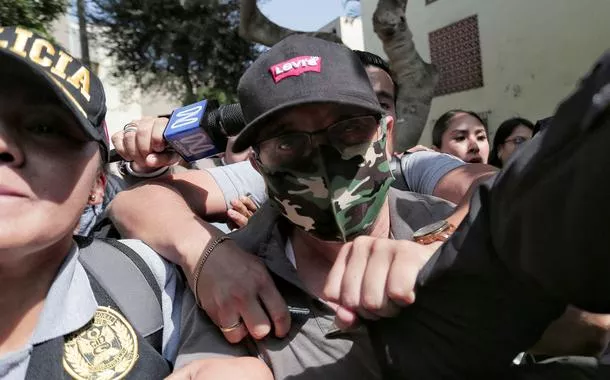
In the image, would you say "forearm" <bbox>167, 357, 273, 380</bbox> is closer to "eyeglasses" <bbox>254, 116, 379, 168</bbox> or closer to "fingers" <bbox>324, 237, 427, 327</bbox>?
"fingers" <bbox>324, 237, 427, 327</bbox>

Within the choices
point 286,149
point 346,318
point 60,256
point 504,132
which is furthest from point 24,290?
point 504,132

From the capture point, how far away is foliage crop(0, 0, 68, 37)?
6.92 m

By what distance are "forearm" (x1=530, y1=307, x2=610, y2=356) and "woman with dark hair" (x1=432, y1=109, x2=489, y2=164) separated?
9.95 ft

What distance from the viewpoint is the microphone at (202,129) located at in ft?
5.44

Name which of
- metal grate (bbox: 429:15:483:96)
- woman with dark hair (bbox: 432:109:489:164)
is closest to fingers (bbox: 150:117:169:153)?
woman with dark hair (bbox: 432:109:489:164)

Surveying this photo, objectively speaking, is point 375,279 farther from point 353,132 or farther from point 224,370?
point 353,132

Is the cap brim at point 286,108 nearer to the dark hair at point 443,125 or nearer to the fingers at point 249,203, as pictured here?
the fingers at point 249,203

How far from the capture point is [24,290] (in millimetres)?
1323

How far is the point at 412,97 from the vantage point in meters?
5.54

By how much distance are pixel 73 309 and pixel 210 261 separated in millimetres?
323

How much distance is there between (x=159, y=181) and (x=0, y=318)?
2.35 ft

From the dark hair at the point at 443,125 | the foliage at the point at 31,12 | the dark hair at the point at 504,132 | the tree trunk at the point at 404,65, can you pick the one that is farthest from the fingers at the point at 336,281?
the foliage at the point at 31,12

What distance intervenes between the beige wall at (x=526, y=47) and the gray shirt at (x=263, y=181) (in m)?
8.60

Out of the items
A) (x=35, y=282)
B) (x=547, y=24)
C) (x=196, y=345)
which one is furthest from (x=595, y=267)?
(x=547, y=24)
